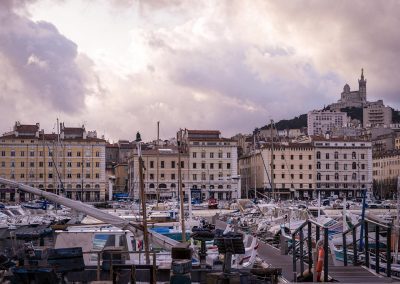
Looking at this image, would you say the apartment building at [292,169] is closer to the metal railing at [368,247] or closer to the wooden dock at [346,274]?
the wooden dock at [346,274]

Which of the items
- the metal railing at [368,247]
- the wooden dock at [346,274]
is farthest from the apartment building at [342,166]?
the metal railing at [368,247]

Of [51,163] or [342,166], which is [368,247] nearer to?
[51,163]

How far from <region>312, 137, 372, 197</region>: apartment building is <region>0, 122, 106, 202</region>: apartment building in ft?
122

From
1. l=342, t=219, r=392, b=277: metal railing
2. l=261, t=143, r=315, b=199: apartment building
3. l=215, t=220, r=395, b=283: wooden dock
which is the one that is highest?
l=261, t=143, r=315, b=199: apartment building

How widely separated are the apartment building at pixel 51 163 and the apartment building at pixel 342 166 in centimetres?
3734

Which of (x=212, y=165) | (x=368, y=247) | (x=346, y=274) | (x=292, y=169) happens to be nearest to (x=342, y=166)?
(x=292, y=169)

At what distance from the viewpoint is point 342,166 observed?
4557 inches

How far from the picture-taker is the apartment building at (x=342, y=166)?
11469cm

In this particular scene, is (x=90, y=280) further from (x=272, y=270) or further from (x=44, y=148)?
(x=44, y=148)

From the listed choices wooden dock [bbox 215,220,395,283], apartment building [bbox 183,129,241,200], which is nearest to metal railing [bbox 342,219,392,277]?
wooden dock [bbox 215,220,395,283]

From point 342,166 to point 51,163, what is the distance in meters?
49.2

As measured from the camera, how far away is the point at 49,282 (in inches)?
529

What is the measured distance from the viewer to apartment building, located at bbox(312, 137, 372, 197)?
115 meters

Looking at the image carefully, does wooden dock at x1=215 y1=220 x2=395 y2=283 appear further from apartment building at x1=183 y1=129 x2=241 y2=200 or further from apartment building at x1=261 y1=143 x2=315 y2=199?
apartment building at x1=261 y1=143 x2=315 y2=199
